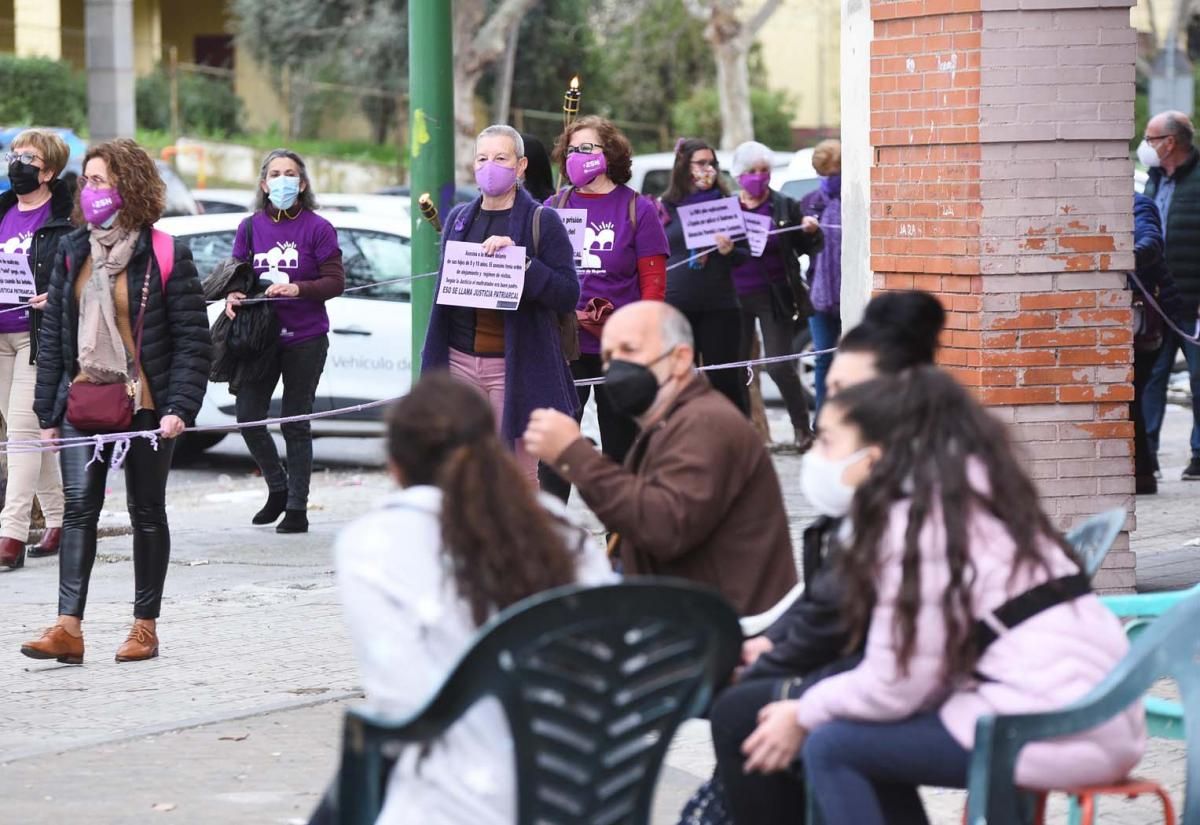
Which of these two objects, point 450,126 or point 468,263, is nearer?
point 468,263

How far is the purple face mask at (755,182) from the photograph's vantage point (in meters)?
12.2

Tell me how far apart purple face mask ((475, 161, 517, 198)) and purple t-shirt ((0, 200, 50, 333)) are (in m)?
2.48

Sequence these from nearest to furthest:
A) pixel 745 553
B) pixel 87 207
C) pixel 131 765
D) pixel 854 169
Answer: pixel 745 553 → pixel 131 765 → pixel 87 207 → pixel 854 169

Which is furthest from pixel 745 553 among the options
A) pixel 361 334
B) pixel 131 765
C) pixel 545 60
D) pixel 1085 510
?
pixel 545 60

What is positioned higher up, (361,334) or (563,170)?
(563,170)

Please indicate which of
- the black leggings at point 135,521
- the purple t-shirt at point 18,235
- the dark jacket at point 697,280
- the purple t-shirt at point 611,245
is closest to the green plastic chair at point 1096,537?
the black leggings at point 135,521

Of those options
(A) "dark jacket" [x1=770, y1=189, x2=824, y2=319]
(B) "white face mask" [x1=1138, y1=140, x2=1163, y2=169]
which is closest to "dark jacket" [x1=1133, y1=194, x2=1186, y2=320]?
(B) "white face mask" [x1=1138, y1=140, x2=1163, y2=169]

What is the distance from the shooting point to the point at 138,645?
7.29 m

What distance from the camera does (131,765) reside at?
588 cm

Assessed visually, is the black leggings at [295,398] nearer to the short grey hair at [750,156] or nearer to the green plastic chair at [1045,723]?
the short grey hair at [750,156]

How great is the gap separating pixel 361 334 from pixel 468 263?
463cm

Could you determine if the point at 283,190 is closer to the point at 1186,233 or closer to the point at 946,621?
the point at 1186,233

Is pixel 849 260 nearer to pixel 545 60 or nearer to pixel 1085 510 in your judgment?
pixel 1085 510

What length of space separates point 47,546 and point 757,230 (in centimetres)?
449
